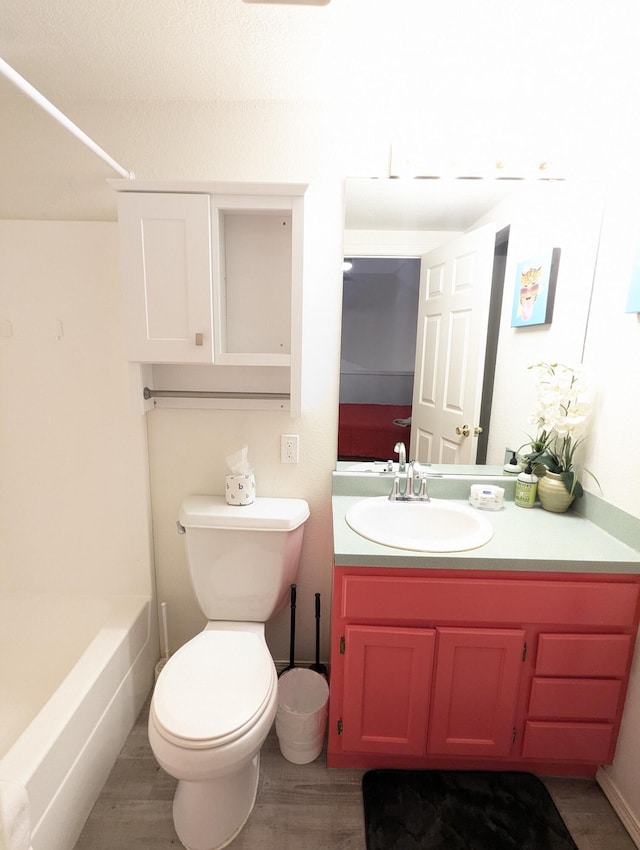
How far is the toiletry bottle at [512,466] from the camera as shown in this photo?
160 centimetres

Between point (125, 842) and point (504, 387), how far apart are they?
1.91 m

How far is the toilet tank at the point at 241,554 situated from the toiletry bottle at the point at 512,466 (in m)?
0.82

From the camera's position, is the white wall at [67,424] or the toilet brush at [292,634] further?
the toilet brush at [292,634]

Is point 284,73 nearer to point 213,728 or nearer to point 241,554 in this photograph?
point 241,554

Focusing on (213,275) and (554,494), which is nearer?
(213,275)

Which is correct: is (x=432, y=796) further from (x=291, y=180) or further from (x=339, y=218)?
(x=291, y=180)

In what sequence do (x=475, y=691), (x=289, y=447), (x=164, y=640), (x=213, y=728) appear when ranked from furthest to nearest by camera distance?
(x=164, y=640), (x=289, y=447), (x=475, y=691), (x=213, y=728)

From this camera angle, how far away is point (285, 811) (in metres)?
1.26

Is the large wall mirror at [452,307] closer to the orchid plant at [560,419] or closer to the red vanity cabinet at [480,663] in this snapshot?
the orchid plant at [560,419]

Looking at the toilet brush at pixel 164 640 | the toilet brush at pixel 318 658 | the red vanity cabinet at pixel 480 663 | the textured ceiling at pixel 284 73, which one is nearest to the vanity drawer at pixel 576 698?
the red vanity cabinet at pixel 480 663

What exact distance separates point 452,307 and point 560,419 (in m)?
0.56

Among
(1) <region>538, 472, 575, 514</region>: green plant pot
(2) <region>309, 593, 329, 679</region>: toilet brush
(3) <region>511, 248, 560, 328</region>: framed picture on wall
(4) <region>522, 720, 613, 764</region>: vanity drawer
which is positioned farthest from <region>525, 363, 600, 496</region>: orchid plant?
(2) <region>309, 593, 329, 679</region>: toilet brush

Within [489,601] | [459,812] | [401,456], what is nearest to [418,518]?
[401,456]

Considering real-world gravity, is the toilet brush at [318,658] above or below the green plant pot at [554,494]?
below
